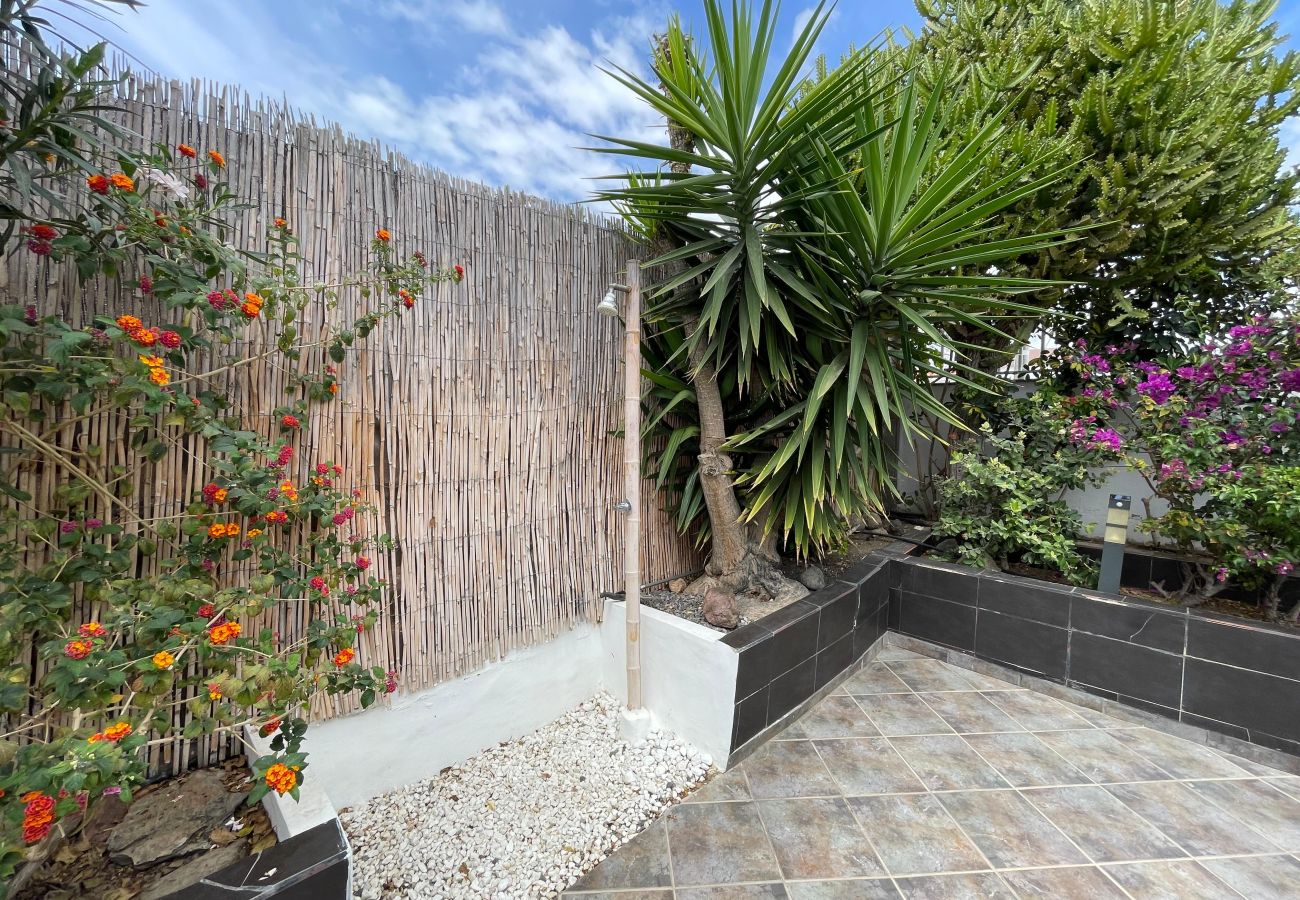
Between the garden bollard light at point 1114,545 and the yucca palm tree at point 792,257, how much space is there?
114 centimetres

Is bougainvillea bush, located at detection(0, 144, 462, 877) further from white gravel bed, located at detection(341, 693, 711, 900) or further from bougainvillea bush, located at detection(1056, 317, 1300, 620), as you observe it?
bougainvillea bush, located at detection(1056, 317, 1300, 620)

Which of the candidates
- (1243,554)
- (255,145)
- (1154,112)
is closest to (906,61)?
(1154,112)

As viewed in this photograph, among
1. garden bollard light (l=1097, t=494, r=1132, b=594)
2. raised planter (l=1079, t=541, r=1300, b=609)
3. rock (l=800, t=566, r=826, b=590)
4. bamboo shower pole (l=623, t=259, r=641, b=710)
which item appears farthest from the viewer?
raised planter (l=1079, t=541, r=1300, b=609)

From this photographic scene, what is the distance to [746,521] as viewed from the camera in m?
2.49

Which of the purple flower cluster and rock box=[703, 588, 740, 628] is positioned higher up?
the purple flower cluster

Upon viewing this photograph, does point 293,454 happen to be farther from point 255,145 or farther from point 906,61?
point 906,61

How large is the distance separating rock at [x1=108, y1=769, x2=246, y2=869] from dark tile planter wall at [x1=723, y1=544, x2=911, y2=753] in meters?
1.64

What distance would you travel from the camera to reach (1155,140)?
240 centimetres

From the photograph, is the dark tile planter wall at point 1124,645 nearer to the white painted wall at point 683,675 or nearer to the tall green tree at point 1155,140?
the tall green tree at point 1155,140

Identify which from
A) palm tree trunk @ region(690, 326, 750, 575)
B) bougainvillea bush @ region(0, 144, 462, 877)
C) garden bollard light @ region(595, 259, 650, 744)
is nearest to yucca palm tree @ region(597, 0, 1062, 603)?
palm tree trunk @ region(690, 326, 750, 575)

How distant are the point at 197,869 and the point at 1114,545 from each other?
3705mm

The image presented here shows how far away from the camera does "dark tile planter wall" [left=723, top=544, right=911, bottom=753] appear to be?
1.98 m

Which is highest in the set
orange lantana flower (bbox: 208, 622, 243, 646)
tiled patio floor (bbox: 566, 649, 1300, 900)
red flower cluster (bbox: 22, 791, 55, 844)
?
orange lantana flower (bbox: 208, 622, 243, 646)

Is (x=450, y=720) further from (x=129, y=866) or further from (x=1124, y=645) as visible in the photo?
(x=1124, y=645)
